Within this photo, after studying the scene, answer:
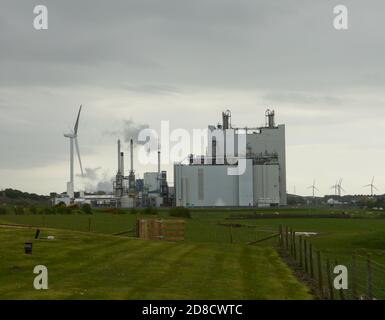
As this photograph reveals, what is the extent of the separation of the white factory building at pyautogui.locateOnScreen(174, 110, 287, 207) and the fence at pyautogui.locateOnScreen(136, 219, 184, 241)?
336ft

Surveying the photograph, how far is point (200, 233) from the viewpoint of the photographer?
201 ft

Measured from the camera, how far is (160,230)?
5106cm

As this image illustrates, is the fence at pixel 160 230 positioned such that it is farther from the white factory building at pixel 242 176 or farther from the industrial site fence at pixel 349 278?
the white factory building at pixel 242 176

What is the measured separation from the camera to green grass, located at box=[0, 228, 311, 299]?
846 inches

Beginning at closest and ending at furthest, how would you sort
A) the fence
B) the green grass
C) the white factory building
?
1. the green grass
2. the fence
3. the white factory building

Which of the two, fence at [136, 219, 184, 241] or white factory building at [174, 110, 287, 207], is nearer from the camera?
fence at [136, 219, 184, 241]

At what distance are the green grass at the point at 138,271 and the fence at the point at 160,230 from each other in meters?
8.80

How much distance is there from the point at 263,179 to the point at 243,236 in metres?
96.6

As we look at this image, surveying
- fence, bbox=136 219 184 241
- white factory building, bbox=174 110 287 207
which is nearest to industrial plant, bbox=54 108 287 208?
white factory building, bbox=174 110 287 207

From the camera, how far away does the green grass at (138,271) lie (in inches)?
846

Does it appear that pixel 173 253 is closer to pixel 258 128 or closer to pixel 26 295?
pixel 26 295

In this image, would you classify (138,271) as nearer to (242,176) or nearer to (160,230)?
(160,230)

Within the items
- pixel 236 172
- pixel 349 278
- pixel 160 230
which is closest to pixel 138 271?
pixel 349 278

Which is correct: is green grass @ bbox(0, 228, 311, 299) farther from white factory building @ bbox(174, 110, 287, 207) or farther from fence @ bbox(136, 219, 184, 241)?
white factory building @ bbox(174, 110, 287, 207)
